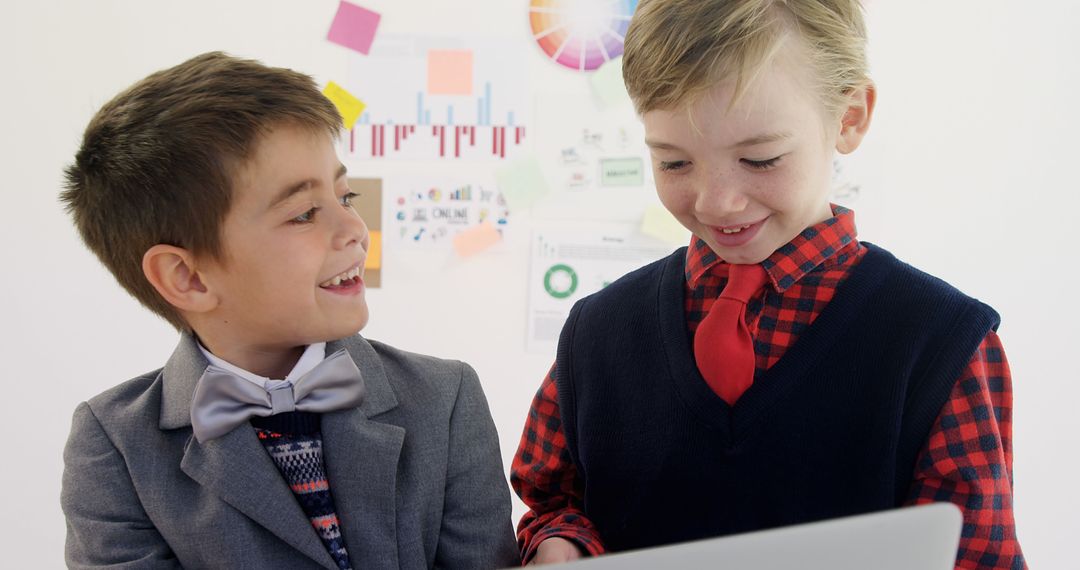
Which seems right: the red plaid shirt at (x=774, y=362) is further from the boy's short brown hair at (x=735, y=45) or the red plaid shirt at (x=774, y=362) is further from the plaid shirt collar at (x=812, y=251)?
the boy's short brown hair at (x=735, y=45)

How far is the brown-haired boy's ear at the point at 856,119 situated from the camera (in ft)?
3.32

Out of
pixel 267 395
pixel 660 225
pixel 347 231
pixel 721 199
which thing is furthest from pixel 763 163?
pixel 660 225

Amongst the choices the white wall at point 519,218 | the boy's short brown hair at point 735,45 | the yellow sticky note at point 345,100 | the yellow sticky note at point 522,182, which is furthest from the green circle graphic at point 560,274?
the boy's short brown hair at point 735,45

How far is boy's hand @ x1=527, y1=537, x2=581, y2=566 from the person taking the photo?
103cm

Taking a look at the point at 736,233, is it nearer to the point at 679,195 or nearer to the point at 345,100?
the point at 679,195

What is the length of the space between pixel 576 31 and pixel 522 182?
41 cm

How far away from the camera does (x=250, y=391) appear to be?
3.44 ft

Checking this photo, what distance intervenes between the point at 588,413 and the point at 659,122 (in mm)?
365

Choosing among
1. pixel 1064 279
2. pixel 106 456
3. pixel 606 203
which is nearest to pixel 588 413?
pixel 106 456

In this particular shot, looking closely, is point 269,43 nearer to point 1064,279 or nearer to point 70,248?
point 70,248

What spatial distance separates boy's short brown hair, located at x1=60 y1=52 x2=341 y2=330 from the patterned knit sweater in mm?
210

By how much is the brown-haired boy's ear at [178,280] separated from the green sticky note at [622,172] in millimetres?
1486

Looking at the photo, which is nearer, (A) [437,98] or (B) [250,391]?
(B) [250,391]

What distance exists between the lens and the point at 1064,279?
2.44 meters
